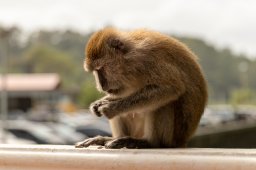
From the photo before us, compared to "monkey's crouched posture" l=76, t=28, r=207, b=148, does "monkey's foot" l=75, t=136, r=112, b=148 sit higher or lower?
lower

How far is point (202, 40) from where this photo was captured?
11838cm

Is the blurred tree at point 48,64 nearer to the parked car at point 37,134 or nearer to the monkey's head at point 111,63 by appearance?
the parked car at point 37,134

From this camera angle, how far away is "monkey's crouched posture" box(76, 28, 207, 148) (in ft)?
12.1

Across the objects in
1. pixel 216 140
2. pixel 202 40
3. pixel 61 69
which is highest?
pixel 202 40

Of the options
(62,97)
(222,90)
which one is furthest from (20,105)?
(222,90)

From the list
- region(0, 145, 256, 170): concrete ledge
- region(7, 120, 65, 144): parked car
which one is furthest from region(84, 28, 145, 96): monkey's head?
region(7, 120, 65, 144): parked car

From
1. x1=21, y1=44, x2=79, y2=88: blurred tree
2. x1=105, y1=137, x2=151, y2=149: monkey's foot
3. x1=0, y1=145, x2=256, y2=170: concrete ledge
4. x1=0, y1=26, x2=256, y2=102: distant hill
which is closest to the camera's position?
x1=0, y1=145, x2=256, y2=170: concrete ledge

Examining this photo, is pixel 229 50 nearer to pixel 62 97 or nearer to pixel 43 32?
pixel 43 32

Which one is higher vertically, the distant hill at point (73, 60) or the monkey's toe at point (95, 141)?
the distant hill at point (73, 60)

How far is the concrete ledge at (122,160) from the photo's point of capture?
229 centimetres

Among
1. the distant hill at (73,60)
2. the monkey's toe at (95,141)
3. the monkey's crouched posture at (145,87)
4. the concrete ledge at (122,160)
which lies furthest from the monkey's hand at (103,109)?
the distant hill at (73,60)

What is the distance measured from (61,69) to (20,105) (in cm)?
4040

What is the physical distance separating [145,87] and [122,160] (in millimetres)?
1379

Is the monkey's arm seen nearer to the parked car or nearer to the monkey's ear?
the monkey's ear
